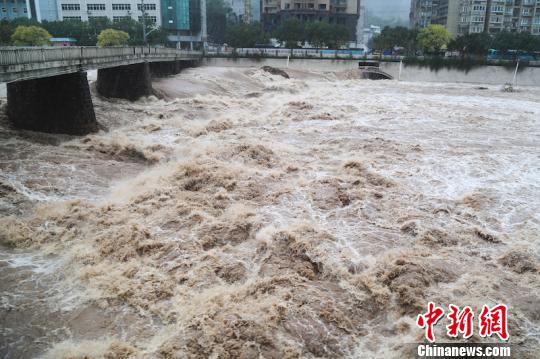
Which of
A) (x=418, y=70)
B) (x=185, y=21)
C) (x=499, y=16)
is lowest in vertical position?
(x=418, y=70)

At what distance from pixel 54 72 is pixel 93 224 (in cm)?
836

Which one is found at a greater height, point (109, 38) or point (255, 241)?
point (109, 38)

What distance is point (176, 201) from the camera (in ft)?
38.0

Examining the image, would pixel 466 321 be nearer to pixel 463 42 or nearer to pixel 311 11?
pixel 463 42

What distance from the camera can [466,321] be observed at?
7023 mm

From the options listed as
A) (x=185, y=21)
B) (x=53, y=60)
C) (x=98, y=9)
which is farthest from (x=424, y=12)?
(x=53, y=60)

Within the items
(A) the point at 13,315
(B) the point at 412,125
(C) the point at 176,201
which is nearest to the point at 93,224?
(C) the point at 176,201

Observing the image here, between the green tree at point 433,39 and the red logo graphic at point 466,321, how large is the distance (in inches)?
2479

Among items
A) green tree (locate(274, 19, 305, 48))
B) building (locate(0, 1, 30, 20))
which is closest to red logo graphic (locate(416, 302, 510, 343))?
green tree (locate(274, 19, 305, 48))

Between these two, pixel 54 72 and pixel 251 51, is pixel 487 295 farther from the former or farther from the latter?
pixel 251 51

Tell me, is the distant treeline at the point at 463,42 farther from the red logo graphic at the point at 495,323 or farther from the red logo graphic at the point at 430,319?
the red logo graphic at the point at 430,319

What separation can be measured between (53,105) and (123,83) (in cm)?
990

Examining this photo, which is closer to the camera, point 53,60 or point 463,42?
point 53,60

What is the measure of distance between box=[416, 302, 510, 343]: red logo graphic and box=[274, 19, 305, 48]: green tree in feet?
213
